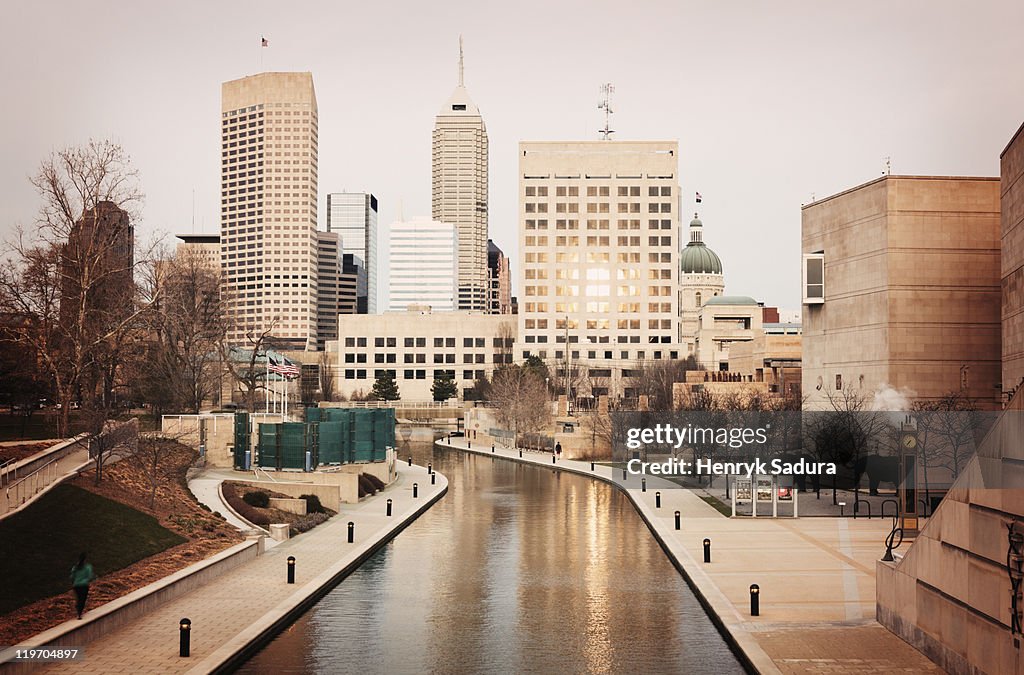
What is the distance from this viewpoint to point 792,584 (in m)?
24.9

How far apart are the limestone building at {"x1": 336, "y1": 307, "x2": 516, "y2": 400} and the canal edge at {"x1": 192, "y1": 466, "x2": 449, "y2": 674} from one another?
155m

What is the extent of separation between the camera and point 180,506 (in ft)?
108

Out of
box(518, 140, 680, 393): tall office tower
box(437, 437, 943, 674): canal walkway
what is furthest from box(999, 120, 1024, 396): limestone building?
box(518, 140, 680, 393): tall office tower

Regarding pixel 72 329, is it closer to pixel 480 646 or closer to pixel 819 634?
pixel 480 646

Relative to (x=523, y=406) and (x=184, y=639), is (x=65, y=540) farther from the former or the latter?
(x=523, y=406)

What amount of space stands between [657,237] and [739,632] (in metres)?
166

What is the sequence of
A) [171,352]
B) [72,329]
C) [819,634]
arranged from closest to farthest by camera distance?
1. [819,634]
2. [72,329]
3. [171,352]

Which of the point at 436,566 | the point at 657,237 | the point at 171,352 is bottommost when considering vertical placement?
the point at 436,566

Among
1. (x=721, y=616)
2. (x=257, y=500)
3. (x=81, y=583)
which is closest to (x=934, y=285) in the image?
(x=721, y=616)

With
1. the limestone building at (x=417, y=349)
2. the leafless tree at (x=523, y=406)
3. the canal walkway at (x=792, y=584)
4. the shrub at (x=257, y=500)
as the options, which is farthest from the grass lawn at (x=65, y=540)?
the limestone building at (x=417, y=349)

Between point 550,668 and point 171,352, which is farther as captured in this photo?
point 171,352

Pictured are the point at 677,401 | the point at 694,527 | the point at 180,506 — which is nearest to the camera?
the point at 180,506

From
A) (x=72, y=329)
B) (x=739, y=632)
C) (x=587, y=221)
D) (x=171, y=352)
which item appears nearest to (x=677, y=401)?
(x=171, y=352)

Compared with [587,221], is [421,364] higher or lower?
lower
